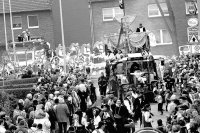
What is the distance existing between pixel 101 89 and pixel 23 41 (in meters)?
25.8

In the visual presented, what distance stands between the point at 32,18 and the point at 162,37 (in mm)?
12827

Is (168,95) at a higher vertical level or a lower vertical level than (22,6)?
lower

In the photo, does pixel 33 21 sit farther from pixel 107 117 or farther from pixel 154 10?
pixel 107 117

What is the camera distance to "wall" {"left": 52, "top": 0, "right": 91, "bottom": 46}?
73.4 metres

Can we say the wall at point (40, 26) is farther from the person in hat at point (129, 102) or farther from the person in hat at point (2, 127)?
the person in hat at point (2, 127)

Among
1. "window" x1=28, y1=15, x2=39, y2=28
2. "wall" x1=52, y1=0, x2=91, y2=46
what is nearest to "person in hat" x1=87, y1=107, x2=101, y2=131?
"wall" x1=52, y1=0, x2=91, y2=46

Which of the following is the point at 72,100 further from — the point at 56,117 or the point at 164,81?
the point at 164,81

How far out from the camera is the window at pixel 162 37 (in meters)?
70.2

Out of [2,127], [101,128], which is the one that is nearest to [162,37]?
[2,127]

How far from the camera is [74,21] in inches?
2918

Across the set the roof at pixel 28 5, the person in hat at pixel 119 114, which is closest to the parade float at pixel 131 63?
the person in hat at pixel 119 114

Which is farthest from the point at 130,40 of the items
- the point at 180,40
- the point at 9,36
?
the point at 9,36

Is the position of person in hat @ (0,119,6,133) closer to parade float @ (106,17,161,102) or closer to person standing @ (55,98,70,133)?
person standing @ (55,98,70,133)

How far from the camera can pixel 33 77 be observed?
4306 centimetres
